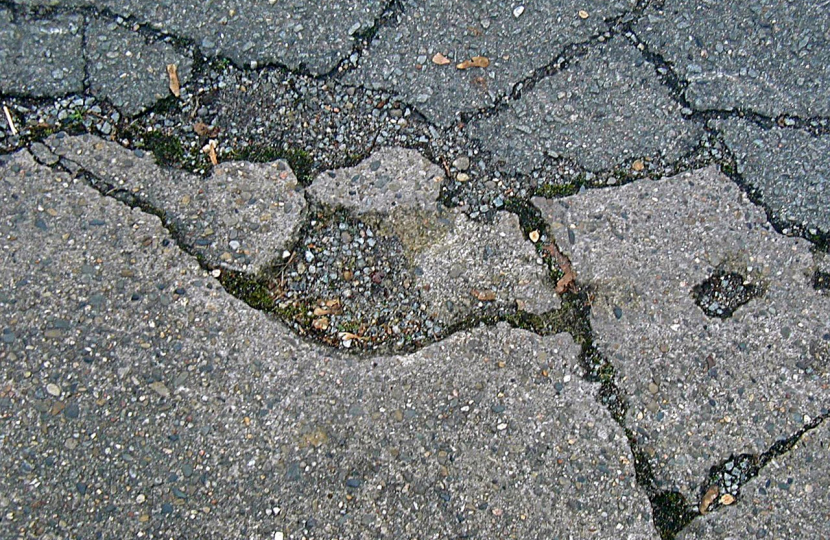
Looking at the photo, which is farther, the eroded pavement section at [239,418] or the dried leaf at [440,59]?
the dried leaf at [440,59]

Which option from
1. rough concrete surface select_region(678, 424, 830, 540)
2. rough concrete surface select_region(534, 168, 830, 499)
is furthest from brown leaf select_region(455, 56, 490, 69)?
rough concrete surface select_region(678, 424, 830, 540)

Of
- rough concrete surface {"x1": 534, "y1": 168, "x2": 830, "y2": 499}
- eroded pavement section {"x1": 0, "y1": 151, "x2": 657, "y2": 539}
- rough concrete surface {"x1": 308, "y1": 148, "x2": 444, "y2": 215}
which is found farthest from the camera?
rough concrete surface {"x1": 308, "y1": 148, "x2": 444, "y2": 215}

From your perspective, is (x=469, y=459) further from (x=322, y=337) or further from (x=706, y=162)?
(x=706, y=162)

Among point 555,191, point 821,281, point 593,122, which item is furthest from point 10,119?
point 821,281

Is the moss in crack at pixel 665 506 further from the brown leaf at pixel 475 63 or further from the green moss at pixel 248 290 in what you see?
the brown leaf at pixel 475 63

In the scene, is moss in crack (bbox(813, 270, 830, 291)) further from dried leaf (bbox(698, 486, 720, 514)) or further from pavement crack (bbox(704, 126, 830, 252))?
dried leaf (bbox(698, 486, 720, 514))

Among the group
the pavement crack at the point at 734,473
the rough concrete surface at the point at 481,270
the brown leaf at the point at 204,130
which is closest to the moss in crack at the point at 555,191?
the rough concrete surface at the point at 481,270
